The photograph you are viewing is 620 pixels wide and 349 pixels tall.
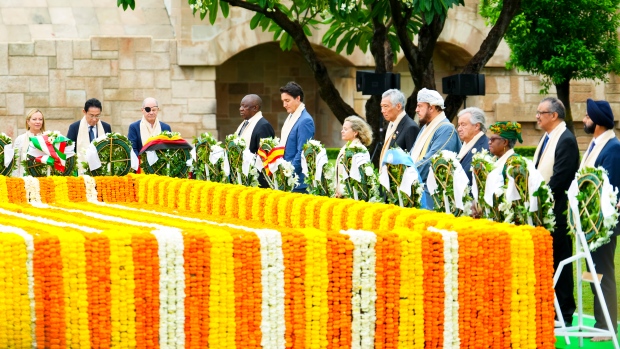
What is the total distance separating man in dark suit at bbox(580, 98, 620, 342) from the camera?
8.49 meters

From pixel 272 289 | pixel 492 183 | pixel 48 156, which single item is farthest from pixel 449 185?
pixel 48 156

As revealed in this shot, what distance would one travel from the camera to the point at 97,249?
638 cm

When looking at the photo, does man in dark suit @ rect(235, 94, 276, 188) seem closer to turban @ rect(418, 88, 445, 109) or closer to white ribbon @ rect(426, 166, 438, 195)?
turban @ rect(418, 88, 445, 109)

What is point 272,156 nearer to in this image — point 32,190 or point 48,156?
point 32,190

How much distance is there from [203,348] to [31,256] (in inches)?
40.7

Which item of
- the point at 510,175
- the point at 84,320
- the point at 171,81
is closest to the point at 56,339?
the point at 84,320

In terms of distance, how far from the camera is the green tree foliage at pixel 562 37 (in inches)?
942

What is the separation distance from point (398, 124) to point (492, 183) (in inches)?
102

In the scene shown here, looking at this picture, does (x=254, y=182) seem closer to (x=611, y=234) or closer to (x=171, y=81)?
(x=611, y=234)

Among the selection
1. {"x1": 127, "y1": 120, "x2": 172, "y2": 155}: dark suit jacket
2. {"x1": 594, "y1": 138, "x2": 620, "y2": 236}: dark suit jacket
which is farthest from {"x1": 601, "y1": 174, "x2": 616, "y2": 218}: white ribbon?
{"x1": 127, "y1": 120, "x2": 172, "y2": 155}: dark suit jacket

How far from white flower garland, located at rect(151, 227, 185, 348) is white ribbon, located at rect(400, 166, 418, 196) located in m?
2.92

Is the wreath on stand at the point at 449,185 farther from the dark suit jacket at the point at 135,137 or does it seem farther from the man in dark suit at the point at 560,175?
the dark suit jacket at the point at 135,137

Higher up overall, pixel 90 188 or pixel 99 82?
pixel 99 82

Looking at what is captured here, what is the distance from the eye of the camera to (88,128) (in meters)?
13.9
